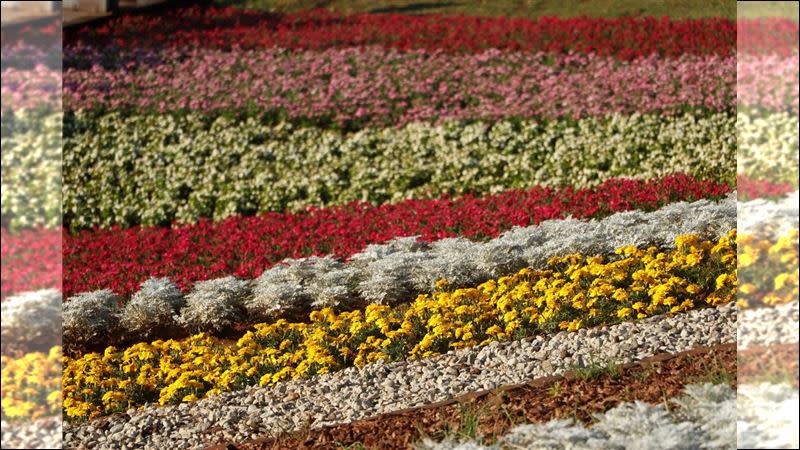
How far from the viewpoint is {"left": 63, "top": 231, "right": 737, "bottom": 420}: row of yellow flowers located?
640 centimetres

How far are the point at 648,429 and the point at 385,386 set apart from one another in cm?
206

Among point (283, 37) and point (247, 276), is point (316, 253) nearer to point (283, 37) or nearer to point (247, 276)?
point (247, 276)

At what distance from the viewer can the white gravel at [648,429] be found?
13.7ft

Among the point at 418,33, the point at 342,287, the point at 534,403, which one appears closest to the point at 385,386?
the point at 534,403

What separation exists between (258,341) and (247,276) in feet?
6.77

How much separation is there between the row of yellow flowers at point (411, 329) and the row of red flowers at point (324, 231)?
2066 millimetres

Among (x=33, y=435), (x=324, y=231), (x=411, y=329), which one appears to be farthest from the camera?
(x=324, y=231)

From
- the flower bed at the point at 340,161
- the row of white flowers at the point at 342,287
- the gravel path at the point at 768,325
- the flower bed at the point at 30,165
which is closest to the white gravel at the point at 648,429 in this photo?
the gravel path at the point at 768,325

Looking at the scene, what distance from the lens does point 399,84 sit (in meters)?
15.1

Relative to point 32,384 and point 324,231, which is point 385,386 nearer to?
point 32,384

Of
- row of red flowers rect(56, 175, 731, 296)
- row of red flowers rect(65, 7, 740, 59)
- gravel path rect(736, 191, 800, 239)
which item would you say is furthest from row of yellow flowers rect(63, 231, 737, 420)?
row of red flowers rect(65, 7, 740, 59)

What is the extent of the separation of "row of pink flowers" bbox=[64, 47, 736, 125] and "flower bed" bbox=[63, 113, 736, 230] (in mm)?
434

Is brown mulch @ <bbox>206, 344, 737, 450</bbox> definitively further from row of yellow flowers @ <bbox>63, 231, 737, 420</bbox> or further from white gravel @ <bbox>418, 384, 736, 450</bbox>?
row of yellow flowers @ <bbox>63, 231, 737, 420</bbox>

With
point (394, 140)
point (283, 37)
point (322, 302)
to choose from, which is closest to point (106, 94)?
point (283, 37)
